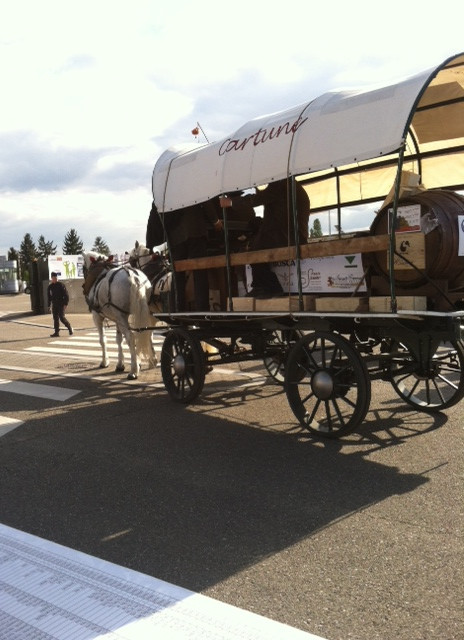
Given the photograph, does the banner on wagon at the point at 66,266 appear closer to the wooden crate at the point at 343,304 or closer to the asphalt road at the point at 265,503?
the asphalt road at the point at 265,503

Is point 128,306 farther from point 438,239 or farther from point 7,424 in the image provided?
point 438,239

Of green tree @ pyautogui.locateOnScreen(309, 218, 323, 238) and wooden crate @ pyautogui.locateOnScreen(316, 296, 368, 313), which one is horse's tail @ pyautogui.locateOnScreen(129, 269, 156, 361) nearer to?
green tree @ pyautogui.locateOnScreen(309, 218, 323, 238)

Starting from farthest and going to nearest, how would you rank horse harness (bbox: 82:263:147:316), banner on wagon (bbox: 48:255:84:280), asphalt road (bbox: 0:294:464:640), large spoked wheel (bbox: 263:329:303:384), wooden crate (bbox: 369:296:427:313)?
1. banner on wagon (bbox: 48:255:84:280)
2. horse harness (bbox: 82:263:147:316)
3. large spoked wheel (bbox: 263:329:303:384)
4. wooden crate (bbox: 369:296:427:313)
5. asphalt road (bbox: 0:294:464:640)

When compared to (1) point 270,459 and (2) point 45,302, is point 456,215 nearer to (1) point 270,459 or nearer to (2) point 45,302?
(1) point 270,459

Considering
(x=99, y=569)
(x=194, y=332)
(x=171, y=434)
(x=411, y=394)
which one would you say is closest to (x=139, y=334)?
(x=194, y=332)

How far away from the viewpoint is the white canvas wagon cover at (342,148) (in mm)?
5406

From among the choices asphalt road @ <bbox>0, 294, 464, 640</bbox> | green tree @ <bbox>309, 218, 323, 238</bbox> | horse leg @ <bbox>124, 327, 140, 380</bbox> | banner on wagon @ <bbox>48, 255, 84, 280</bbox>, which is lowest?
asphalt road @ <bbox>0, 294, 464, 640</bbox>

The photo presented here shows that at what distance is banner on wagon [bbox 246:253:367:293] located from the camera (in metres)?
6.07

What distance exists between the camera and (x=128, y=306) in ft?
36.1

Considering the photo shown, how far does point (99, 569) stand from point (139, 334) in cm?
719

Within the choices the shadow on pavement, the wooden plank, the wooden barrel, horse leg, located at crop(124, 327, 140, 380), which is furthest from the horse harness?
the wooden barrel

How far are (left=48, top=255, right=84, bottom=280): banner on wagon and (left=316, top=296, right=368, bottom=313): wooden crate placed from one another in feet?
88.6

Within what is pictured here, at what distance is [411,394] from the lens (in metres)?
7.34

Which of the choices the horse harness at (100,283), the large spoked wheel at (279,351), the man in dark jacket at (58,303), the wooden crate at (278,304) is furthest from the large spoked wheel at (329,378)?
the man in dark jacket at (58,303)
